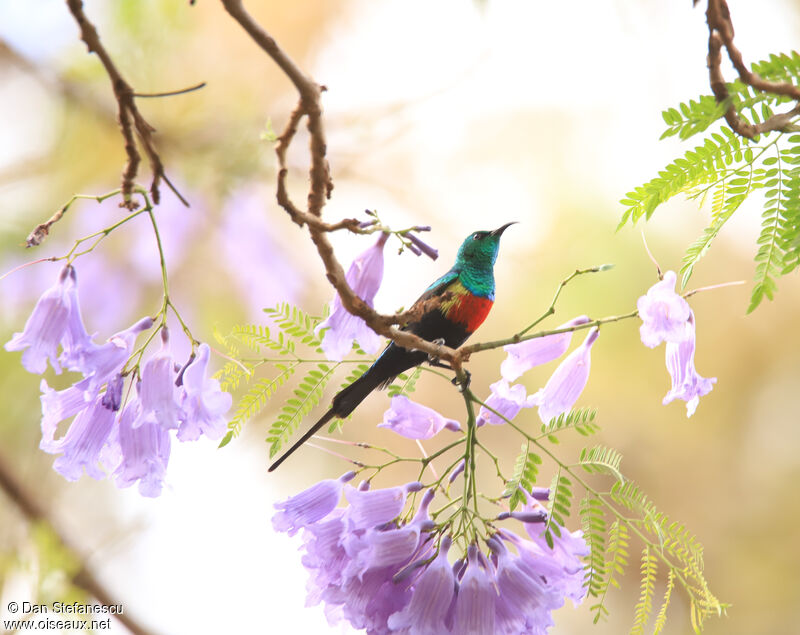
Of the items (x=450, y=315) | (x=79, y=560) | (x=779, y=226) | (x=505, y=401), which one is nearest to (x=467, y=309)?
(x=450, y=315)

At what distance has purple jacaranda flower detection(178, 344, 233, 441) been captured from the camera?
2.24 ft

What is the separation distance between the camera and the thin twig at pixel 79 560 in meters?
1.31

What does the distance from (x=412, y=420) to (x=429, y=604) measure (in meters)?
0.21

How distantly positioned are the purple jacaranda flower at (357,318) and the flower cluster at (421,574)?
13cm

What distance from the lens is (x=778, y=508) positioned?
322cm

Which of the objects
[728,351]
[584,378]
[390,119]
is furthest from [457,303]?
[728,351]

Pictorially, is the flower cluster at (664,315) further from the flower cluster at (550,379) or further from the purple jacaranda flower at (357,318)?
the purple jacaranda flower at (357,318)

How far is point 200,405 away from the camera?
0.69 metres

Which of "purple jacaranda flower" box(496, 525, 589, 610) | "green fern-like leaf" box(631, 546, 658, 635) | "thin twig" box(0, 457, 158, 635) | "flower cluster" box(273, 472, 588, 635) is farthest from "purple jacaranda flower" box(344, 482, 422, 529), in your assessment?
"thin twig" box(0, 457, 158, 635)

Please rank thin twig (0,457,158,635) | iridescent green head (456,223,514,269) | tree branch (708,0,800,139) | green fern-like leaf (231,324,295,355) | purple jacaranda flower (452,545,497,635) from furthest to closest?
thin twig (0,457,158,635), iridescent green head (456,223,514,269), green fern-like leaf (231,324,295,355), purple jacaranda flower (452,545,497,635), tree branch (708,0,800,139)

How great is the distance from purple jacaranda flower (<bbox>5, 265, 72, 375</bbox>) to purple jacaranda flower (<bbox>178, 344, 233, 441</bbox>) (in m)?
0.13

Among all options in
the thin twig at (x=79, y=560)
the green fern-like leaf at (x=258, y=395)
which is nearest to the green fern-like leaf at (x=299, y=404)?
the green fern-like leaf at (x=258, y=395)

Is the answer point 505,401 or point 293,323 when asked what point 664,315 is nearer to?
point 505,401

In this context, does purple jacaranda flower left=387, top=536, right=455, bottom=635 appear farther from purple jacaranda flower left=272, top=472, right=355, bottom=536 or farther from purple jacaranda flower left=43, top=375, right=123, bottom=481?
purple jacaranda flower left=43, top=375, right=123, bottom=481
